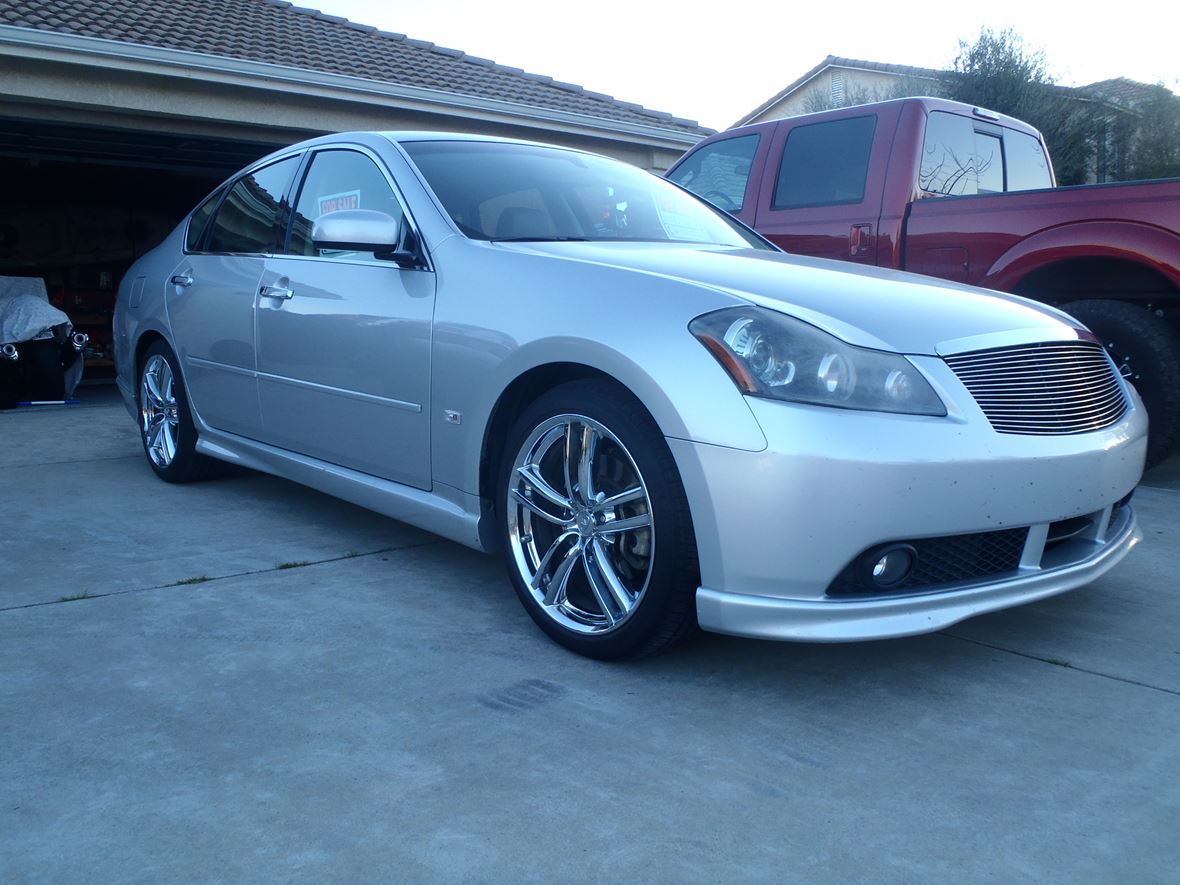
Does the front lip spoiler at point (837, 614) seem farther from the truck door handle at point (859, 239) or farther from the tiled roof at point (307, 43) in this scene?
the tiled roof at point (307, 43)

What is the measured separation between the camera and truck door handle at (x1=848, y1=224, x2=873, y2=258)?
591 cm

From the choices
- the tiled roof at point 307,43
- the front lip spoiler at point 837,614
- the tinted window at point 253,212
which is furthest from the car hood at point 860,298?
the tiled roof at point 307,43

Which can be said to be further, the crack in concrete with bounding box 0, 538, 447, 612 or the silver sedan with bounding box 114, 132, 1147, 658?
the crack in concrete with bounding box 0, 538, 447, 612

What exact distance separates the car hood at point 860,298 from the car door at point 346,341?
0.49 metres

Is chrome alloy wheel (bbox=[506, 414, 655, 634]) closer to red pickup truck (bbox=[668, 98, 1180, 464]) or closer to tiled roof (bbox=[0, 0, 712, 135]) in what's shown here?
red pickup truck (bbox=[668, 98, 1180, 464])

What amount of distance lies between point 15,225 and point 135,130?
6400 mm

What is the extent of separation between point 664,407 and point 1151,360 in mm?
3258

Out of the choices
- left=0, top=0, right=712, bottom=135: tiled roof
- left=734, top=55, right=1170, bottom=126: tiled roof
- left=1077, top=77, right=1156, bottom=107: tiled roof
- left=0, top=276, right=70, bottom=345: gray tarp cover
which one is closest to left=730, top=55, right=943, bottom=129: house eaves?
left=734, top=55, right=1170, bottom=126: tiled roof

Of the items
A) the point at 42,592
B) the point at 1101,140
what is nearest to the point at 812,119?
the point at 42,592

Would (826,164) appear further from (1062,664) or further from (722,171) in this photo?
(1062,664)

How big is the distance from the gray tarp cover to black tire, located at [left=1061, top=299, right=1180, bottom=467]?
26.6 ft

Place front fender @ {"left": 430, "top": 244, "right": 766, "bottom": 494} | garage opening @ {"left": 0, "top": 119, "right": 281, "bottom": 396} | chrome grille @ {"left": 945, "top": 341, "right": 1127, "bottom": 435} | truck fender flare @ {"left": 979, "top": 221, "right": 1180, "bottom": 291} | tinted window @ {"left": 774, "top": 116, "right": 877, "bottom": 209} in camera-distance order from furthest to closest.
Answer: garage opening @ {"left": 0, "top": 119, "right": 281, "bottom": 396}, tinted window @ {"left": 774, "top": 116, "right": 877, "bottom": 209}, truck fender flare @ {"left": 979, "top": 221, "right": 1180, "bottom": 291}, chrome grille @ {"left": 945, "top": 341, "right": 1127, "bottom": 435}, front fender @ {"left": 430, "top": 244, "right": 766, "bottom": 494}

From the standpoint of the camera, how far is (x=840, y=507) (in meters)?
2.51

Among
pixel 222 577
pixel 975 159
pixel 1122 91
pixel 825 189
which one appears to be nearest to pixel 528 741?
pixel 222 577
